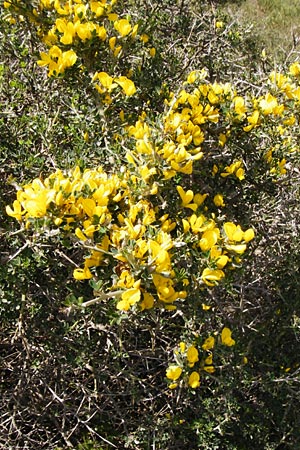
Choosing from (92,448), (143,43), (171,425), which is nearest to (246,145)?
(143,43)

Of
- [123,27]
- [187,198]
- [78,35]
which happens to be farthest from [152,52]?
[187,198]

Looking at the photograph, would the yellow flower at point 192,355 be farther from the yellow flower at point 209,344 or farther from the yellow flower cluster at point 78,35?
the yellow flower cluster at point 78,35

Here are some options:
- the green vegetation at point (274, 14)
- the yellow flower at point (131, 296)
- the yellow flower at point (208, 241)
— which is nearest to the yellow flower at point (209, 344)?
the yellow flower at point (208, 241)

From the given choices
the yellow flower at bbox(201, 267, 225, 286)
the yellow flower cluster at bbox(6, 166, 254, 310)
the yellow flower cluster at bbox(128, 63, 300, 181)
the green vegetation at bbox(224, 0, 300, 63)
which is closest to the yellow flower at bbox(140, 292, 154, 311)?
the yellow flower cluster at bbox(6, 166, 254, 310)

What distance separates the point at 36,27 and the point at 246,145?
909 millimetres

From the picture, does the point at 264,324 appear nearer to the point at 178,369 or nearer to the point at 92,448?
the point at 178,369

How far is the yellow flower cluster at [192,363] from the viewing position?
1689 millimetres

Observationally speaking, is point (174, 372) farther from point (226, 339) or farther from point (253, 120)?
point (253, 120)

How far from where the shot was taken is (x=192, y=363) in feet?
5.59

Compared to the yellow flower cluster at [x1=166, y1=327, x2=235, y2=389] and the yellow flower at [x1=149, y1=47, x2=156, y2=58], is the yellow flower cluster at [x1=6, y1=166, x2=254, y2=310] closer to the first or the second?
the yellow flower cluster at [x1=166, y1=327, x2=235, y2=389]

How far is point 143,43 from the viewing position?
7.20 ft

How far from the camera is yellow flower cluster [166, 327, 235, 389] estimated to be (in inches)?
66.5

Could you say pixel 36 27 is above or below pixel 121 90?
above

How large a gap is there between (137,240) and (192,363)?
59 cm
